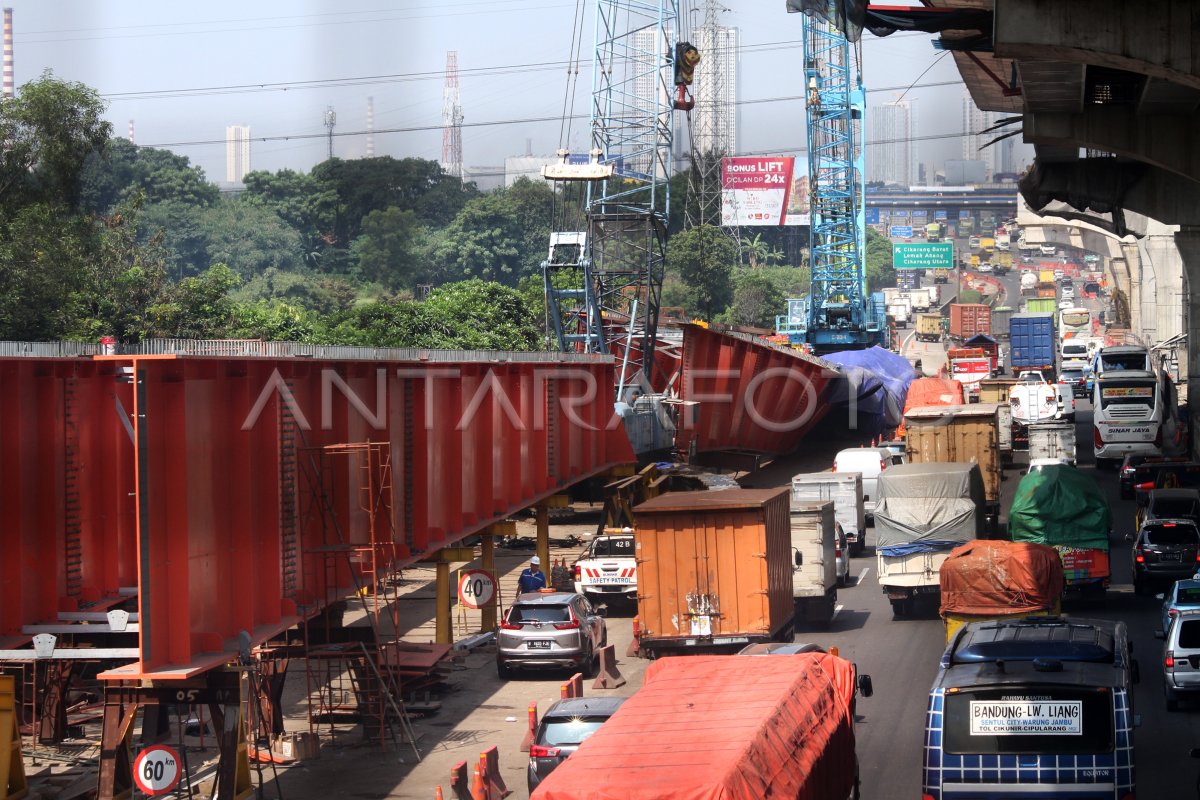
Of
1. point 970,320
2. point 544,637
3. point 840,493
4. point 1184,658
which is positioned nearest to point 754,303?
point 970,320

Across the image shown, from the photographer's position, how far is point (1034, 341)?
3250 inches

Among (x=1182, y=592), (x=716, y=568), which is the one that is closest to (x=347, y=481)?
(x=716, y=568)

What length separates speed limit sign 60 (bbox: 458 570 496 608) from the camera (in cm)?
2486

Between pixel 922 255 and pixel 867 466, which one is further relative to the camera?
pixel 922 255

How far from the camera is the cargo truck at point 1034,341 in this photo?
270 ft

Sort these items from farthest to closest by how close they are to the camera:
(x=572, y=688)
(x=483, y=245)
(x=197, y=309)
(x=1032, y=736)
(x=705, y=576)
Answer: (x=483, y=245) → (x=197, y=309) → (x=705, y=576) → (x=572, y=688) → (x=1032, y=736)

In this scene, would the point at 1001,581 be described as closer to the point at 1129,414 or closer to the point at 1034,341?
the point at 1129,414

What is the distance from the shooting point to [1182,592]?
2172cm

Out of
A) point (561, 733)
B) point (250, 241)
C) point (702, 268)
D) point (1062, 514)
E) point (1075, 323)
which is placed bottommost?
point (561, 733)

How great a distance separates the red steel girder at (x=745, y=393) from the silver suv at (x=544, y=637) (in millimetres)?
22104

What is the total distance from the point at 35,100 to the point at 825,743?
4164cm

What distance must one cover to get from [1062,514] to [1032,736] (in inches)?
649

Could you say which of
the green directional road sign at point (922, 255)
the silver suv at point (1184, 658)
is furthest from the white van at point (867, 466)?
the green directional road sign at point (922, 255)

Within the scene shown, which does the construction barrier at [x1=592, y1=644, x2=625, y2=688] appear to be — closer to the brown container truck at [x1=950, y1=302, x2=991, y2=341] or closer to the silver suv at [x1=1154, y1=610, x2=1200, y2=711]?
the silver suv at [x1=1154, y1=610, x2=1200, y2=711]
